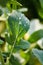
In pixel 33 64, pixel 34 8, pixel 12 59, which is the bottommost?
pixel 33 64

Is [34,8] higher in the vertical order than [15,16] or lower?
lower

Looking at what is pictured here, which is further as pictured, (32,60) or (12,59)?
(32,60)

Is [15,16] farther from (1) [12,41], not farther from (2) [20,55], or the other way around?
(2) [20,55]

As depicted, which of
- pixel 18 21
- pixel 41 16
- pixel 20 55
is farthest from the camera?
pixel 41 16

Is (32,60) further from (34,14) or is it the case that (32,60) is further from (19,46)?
(19,46)

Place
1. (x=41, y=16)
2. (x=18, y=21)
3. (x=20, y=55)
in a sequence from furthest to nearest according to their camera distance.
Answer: (x=41, y=16) → (x=20, y=55) → (x=18, y=21)

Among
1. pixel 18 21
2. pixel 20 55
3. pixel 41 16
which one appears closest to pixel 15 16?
pixel 18 21
